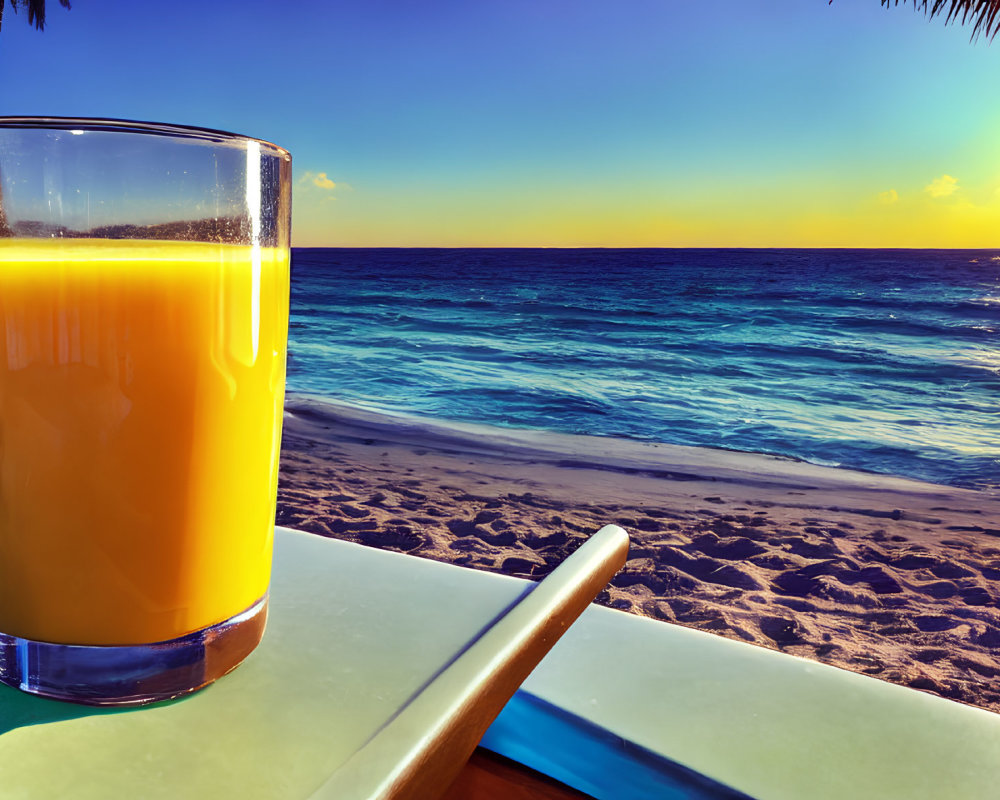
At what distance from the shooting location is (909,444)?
6262 millimetres

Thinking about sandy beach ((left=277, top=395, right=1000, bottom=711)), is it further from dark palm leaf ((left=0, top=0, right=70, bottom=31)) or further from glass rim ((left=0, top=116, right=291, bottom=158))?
dark palm leaf ((left=0, top=0, right=70, bottom=31))

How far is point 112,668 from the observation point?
0.32 m

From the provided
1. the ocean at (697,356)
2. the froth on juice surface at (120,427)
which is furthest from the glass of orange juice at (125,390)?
the ocean at (697,356)

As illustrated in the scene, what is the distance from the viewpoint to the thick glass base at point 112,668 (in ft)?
1.06

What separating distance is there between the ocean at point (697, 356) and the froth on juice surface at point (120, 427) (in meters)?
5.80

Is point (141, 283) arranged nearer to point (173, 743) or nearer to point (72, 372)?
point (72, 372)

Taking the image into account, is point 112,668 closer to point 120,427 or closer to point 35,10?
point 120,427

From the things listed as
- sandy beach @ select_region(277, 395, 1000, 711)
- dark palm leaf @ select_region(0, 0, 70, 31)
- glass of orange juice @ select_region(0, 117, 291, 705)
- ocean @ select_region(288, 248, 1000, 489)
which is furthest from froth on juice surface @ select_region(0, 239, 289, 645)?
dark palm leaf @ select_region(0, 0, 70, 31)

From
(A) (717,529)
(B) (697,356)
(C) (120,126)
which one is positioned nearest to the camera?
(C) (120,126)

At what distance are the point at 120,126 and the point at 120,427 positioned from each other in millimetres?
121

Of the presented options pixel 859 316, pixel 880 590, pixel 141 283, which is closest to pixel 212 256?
pixel 141 283

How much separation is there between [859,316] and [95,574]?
15.4 meters

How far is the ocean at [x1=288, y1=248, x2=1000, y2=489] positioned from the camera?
6.64m

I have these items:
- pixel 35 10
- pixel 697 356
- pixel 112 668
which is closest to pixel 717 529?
pixel 112 668
